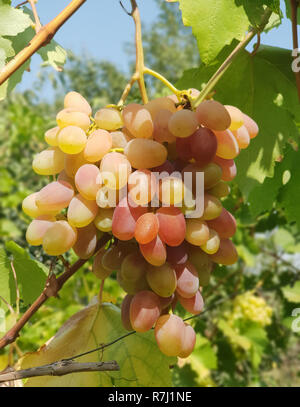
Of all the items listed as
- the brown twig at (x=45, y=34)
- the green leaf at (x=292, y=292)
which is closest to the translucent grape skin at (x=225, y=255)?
the brown twig at (x=45, y=34)

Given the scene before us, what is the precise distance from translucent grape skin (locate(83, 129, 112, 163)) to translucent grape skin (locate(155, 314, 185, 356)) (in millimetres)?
211

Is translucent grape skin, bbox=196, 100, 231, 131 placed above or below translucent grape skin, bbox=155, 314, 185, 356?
above

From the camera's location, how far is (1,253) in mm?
729

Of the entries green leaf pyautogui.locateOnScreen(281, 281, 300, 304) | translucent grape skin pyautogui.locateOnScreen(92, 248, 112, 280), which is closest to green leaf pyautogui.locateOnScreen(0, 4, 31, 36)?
translucent grape skin pyautogui.locateOnScreen(92, 248, 112, 280)

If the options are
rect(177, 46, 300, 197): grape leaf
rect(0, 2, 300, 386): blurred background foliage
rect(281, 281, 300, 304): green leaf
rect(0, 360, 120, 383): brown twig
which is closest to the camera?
rect(0, 360, 120, 383): brown twig

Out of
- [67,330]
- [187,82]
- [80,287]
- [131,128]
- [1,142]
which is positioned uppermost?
[1,142]

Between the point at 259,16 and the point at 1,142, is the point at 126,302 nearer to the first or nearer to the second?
the point at 259,16

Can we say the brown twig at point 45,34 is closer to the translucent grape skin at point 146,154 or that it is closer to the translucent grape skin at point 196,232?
the translucent grape skin at point 146,154

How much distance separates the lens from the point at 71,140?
1.71 feet

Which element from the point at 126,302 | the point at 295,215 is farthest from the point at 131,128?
the point at 295,215

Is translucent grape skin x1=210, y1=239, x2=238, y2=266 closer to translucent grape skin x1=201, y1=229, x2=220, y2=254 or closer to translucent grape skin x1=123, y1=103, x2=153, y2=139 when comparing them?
translucent grape skin x1=201, y1=229, x2=220, y2=254

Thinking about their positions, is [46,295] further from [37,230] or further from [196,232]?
[196,232]

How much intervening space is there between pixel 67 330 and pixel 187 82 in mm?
468

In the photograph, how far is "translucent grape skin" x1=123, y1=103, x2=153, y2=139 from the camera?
1.70ft
